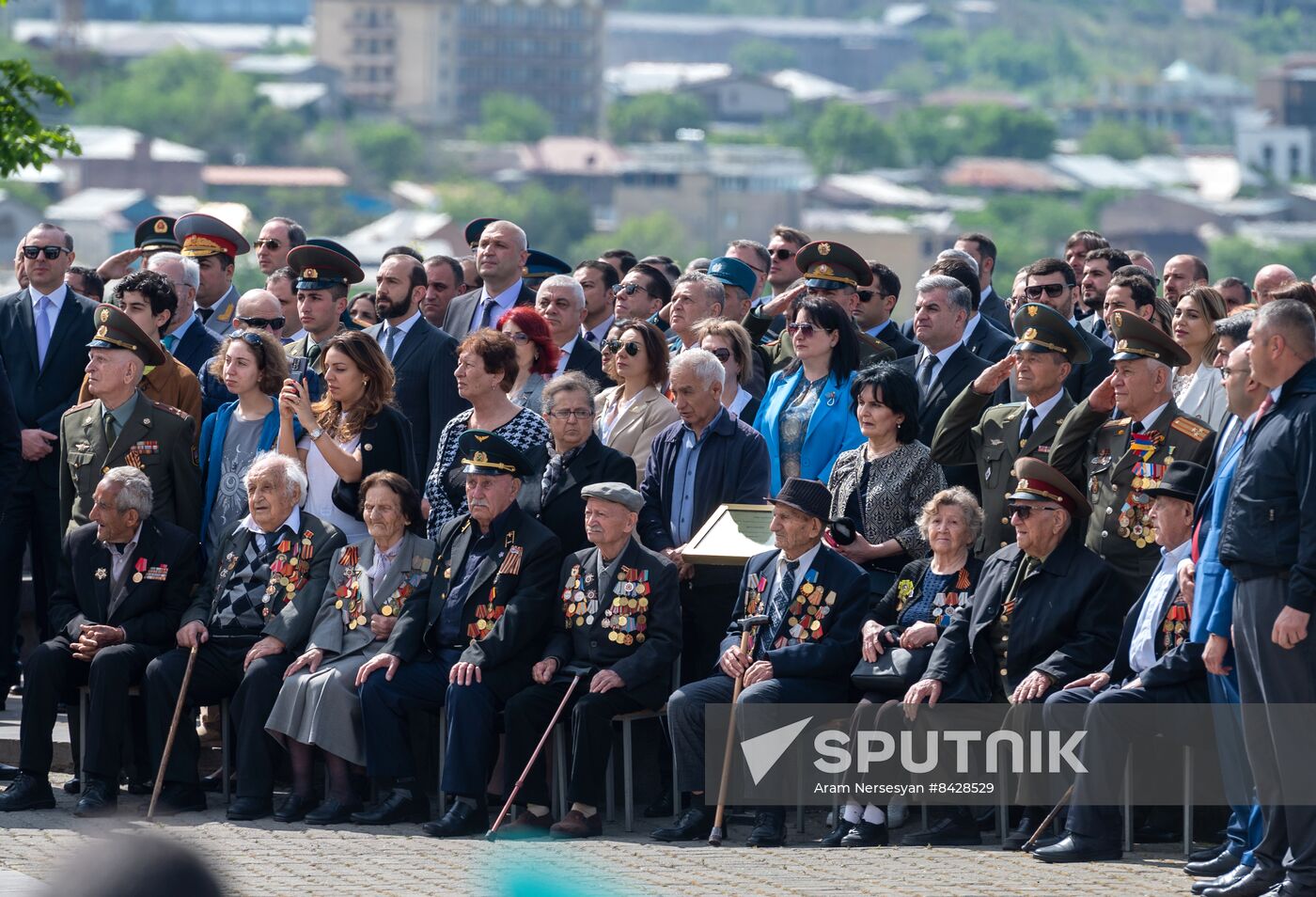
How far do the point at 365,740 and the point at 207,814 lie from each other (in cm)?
72

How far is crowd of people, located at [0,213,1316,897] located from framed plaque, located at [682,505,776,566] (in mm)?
68

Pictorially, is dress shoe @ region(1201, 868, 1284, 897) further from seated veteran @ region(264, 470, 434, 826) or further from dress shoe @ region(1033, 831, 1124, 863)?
seated veteran @ region(264, 470, 434, 826)

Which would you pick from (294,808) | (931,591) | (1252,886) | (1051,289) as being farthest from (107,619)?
(1252,886)

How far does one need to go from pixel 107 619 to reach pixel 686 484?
2.34 metres

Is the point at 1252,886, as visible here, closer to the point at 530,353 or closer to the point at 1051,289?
the point at 530,353

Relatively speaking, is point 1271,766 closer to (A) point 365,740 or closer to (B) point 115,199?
(A) point 365,740

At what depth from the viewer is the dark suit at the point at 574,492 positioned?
9203 mm

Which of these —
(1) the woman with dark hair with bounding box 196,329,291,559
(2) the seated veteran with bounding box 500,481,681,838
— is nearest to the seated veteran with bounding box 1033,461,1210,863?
(2) the seated veteran with bounding box 500,481,681,838

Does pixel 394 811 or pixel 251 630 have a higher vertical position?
pixel 251 630

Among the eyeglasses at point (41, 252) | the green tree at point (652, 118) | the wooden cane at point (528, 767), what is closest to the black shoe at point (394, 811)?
the wooden cane at point (528, 767)

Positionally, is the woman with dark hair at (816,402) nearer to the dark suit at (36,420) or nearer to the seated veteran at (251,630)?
the seated veteran at (251,630)

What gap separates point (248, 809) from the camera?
9062mm

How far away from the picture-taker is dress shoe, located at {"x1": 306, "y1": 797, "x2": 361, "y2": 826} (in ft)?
29.4

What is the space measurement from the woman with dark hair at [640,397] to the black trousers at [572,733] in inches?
45.0
